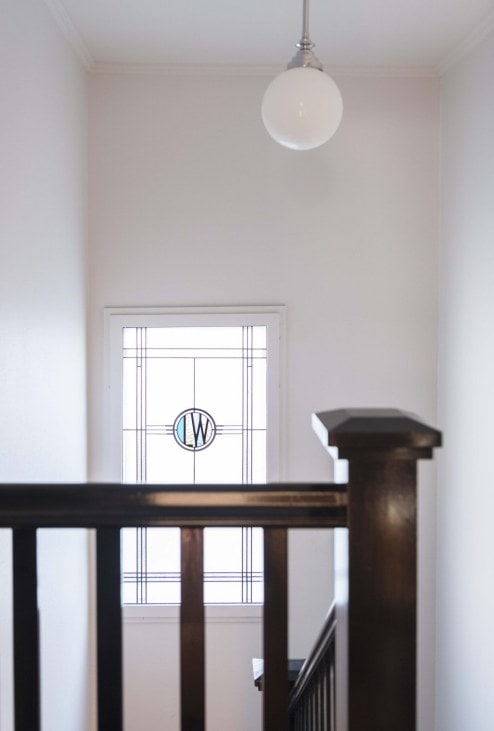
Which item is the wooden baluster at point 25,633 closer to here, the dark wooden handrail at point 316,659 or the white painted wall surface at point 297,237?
the dark wooden handrail at point 316,659

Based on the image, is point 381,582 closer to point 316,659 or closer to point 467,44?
point 316,659

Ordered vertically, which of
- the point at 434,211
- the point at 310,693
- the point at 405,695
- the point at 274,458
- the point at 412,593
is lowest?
the point at 310,693

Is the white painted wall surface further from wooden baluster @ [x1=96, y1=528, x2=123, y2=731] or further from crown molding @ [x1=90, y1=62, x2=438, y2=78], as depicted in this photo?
wooden baluster @ [x1=96, y1=528, x2=123, y2=731]

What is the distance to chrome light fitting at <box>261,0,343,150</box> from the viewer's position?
1840 mm

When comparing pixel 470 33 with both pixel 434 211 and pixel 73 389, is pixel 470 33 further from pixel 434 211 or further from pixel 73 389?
pixel 73 389

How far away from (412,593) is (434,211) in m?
2.81

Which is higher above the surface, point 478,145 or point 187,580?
point 478,145

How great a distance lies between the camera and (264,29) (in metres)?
2.66

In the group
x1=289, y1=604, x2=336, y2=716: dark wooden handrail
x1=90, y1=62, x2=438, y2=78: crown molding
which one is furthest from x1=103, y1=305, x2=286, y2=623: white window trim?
x1=289, y1=604, x2=336, y2=716: dark wooden handrail

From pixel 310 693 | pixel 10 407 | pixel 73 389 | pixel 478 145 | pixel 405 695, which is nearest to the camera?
pixel 405 695

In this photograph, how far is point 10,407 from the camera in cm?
200

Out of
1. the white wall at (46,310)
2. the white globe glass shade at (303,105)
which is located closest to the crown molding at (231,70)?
the white wall at (46,310)

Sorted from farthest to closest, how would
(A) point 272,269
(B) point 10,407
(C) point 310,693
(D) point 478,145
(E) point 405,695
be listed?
(A) point 272,269
(D) point 478,145
(B) point 10,407
(C) point 310,693
(E) point 405,695

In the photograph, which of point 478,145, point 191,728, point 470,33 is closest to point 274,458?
point 478,145
